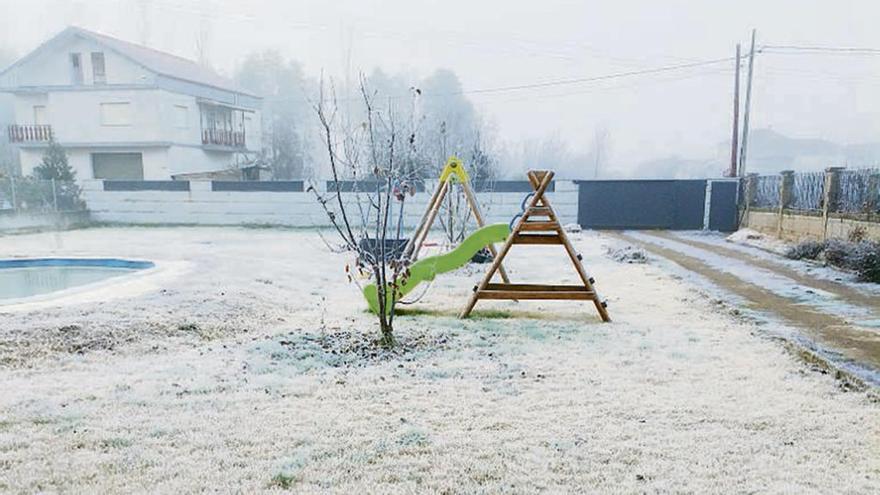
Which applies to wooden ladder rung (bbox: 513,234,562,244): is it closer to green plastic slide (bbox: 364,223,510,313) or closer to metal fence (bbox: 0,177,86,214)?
green plastic slide (bbox: 364,223,510,313)

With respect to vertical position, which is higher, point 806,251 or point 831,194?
point 831,194

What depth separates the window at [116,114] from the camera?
22797 mm

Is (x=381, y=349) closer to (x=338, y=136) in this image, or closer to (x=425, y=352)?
(x=425, y=352)

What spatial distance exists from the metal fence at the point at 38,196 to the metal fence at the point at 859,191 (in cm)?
1919

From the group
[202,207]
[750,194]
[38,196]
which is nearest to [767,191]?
[750,194]

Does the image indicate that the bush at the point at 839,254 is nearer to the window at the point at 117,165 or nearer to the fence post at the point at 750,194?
the fence post at the point at 750,194

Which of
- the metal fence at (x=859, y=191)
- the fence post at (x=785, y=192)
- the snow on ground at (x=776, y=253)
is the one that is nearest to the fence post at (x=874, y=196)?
the metal fence at (x=859, y=191)

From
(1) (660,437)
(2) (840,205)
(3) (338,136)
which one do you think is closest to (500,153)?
(2) (840,205)

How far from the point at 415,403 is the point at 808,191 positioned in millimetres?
11427

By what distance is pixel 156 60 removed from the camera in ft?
80.1

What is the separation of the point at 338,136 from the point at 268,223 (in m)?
9.60

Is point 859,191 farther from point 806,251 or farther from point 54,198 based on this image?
point 54,198

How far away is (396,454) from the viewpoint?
8.43ft

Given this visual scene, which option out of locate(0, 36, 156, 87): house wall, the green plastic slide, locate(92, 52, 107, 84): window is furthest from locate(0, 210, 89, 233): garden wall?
the green plastic slide
